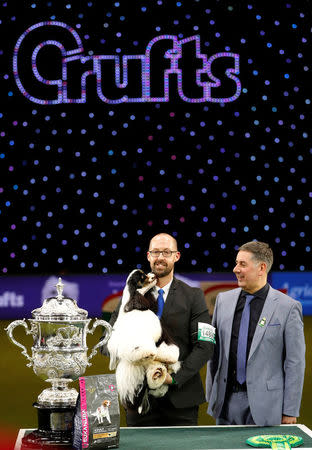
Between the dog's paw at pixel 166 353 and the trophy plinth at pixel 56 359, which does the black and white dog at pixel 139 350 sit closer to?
the dog's paw at pixel 166 353

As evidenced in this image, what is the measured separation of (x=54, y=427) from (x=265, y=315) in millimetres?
1126

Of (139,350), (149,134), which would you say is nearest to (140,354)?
(139,350)

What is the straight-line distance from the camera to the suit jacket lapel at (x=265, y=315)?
339cm

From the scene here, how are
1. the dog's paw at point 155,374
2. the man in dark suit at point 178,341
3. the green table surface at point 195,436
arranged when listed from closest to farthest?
the green table surface at point 195,436 → the dog's paw at point 155,374 → the man in dark suit at point 178,341

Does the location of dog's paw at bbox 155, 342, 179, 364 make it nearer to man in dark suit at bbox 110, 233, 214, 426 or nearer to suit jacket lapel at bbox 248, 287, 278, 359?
man in dark suit at bbox 110, 233, 214, 426

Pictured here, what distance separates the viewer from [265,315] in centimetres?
345

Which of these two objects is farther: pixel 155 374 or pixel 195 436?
pixel 155 374

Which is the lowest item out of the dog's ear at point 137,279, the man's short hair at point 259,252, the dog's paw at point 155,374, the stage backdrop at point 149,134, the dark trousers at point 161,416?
the dark trousers at point 161,416

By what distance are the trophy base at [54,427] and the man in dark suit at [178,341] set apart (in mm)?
658

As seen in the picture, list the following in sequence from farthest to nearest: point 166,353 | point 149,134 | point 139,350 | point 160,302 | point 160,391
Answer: point 149,134 < point 160,302 < point 160,391 < point 166,353 < point 139,350

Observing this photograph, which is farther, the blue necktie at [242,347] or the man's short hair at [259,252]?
the man's short hair at [259,252]

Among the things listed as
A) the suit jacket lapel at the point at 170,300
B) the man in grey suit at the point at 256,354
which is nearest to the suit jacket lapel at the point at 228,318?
the man in grey suit at the point at 256,354

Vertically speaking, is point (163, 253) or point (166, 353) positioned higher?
point (163, 253)

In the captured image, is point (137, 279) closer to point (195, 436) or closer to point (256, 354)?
point (256, 354)
